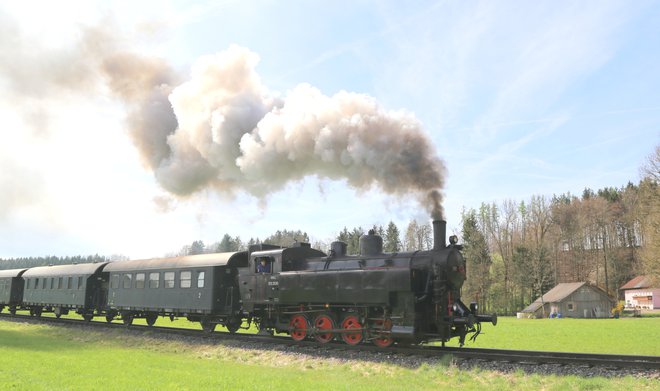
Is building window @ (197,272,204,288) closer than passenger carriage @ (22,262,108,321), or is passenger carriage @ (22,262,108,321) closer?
building window @ (197,272,204,288)

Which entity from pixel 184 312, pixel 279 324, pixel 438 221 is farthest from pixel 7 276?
pixel 438 221

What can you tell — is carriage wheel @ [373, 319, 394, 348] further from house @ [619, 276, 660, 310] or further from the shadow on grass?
house @ [619, 276, 660, 310]

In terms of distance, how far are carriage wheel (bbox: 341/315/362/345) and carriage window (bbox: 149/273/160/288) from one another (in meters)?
9.35

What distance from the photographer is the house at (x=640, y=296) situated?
6125 cm

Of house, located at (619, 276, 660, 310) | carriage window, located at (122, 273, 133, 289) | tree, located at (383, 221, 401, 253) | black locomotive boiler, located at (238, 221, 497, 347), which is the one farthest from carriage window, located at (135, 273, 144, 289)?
house, located at (619, 276, 660, 310)

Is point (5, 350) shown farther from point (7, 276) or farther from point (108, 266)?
point (7, 276)

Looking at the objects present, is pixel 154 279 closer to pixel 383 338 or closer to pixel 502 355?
pixel 383 338

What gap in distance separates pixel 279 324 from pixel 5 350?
780 centimetres

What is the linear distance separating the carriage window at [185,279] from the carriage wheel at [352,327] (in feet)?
24.2

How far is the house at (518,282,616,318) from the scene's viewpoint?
49.1 m

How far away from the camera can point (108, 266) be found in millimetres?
22812

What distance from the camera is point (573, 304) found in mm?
49406

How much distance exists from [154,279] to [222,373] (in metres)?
10.1

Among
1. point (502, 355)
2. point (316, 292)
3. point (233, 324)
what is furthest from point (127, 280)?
point (502, 355)
